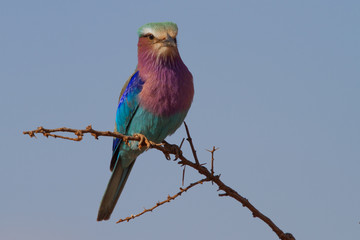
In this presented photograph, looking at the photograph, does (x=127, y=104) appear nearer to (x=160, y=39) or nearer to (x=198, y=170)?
(x=160, y=39)

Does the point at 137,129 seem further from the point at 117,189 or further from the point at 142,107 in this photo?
the point at 117,189

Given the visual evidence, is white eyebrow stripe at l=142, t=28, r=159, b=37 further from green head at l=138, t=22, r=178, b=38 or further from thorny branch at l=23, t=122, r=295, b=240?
thorny branch at l=23, t=122, r=295, b=240

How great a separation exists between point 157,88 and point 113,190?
1475mm

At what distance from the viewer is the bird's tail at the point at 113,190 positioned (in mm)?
5512

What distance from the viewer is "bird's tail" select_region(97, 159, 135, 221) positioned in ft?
18.1

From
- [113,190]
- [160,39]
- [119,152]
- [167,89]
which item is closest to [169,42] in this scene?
[160,39]

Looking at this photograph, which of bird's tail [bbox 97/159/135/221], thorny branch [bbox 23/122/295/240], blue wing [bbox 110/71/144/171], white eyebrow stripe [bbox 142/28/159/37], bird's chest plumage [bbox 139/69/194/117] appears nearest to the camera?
thorny branch [bbox 23/122/295/240]

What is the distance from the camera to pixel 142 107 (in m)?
4.94

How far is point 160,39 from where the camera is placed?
4879 millimetres

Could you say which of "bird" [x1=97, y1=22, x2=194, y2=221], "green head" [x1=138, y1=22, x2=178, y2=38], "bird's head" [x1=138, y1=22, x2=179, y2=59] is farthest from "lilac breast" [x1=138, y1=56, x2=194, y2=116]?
"green head" [x1=138, y1=22, x2=178, y2=38]

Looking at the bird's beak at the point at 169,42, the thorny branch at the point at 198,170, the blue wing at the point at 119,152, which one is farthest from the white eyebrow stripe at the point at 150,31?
the thorny branch at the point at 198,170

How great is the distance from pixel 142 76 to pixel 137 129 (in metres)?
0.53

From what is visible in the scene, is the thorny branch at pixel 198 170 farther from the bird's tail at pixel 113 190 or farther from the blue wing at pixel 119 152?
the bird's tail at pixel 113 190

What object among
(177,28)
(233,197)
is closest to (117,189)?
(177,28)
